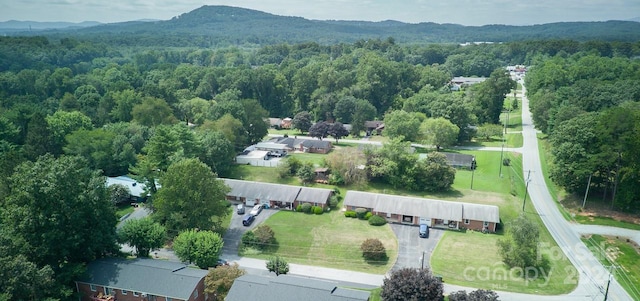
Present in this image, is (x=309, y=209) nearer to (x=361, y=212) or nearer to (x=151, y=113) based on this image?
(x=361, y=212)

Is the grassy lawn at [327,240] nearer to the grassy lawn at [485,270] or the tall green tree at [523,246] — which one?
the grassy lawn at [485,270]

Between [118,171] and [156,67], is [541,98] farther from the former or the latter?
[156,67]

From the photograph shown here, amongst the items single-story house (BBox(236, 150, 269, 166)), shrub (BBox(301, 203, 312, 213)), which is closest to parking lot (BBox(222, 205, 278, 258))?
shrub (BBox(301, 203, 312, 213))

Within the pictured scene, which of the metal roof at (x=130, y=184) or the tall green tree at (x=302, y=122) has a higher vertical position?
the tall green tree at (x=302, y=122)

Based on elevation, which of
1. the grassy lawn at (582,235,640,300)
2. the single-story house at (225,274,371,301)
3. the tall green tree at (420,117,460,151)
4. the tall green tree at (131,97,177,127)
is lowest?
the grassy lawn at (582,235,640,300)

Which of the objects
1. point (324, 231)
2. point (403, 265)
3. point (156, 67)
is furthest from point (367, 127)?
point (156, 67)

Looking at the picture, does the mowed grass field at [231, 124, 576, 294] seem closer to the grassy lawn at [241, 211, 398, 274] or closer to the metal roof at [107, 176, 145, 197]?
the grassy lawn at [241, 211, 398, 274]

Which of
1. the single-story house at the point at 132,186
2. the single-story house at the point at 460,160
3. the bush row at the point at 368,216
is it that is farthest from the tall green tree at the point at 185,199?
the single-story house at the point at 460,160
